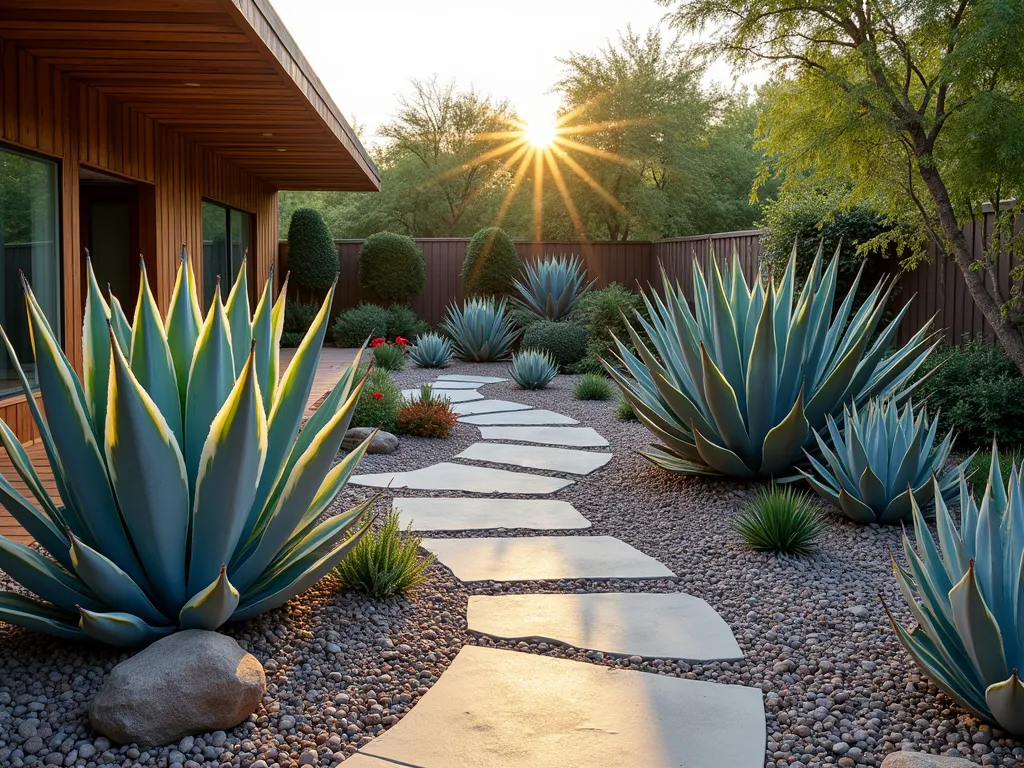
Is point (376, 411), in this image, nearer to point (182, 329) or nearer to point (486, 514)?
point (486, 514)

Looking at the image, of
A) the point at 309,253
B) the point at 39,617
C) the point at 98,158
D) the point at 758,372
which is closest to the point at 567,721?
the point at 39,617

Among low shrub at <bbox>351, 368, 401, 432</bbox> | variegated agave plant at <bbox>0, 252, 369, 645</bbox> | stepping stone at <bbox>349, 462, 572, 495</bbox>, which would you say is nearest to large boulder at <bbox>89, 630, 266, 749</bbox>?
variegated agave plant at <bbox>0, 252, 369, 645</bbox>

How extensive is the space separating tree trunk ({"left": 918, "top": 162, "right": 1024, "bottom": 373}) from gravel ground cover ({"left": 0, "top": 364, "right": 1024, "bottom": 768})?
118 inches

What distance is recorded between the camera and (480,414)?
8617 mm

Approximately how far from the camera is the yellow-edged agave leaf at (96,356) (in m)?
2.71

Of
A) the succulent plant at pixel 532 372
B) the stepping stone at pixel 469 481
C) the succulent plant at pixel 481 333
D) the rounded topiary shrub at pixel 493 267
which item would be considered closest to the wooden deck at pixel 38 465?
the stepping stone at pixel 469 481

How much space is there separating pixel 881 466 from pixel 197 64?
477 cm

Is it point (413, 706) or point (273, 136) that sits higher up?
point (273, 136)

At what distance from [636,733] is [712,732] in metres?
0.21

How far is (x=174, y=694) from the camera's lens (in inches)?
93.0

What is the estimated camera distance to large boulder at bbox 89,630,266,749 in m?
2.33

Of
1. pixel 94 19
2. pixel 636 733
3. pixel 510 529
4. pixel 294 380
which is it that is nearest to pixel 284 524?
pixel 294 380

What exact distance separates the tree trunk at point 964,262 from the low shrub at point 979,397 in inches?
7.7

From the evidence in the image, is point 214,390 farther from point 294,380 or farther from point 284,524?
point 284,524
